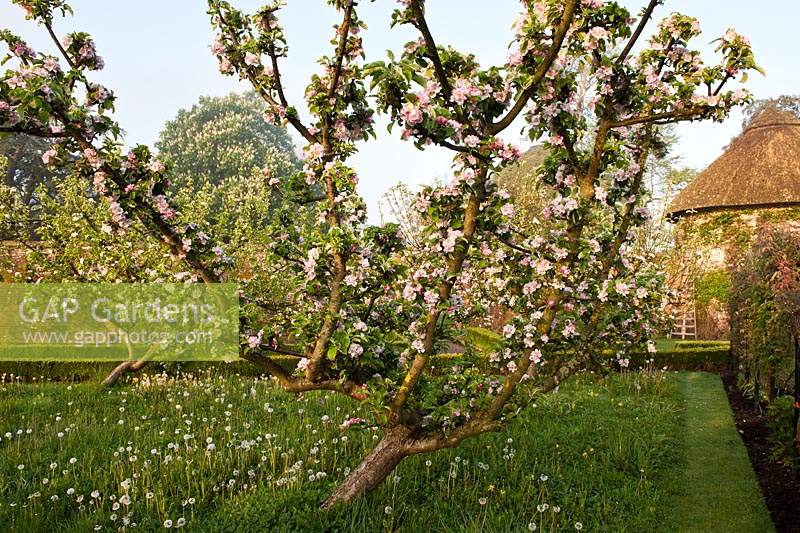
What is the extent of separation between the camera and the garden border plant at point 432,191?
178 inches

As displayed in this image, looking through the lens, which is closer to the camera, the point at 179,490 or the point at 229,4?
the point at 229,4

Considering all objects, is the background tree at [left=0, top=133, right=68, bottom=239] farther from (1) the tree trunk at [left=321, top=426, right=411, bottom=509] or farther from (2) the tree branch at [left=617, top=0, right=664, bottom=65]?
(2) the tree branch at [left=617, top=0, right=664, bottom=65]

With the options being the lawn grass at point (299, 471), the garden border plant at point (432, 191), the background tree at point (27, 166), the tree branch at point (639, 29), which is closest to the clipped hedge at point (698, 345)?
the lawn grass at point (299, 471)

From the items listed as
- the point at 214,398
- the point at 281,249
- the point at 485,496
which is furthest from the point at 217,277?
the point at 214,398

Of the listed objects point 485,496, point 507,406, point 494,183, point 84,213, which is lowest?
point 485,496

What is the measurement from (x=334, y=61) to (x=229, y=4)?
107cm

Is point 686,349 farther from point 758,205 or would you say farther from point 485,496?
point 485,496

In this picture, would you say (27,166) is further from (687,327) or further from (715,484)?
(715,484)

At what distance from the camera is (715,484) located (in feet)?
23.9

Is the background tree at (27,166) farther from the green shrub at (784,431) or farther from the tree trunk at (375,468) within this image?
the green shrub at (784,431)

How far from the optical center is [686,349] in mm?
16672

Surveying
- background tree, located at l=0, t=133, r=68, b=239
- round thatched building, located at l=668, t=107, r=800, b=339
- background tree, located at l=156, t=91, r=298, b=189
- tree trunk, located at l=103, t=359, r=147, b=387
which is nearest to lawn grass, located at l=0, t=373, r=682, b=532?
tree trunk, located at l=103, t=359, r=147, b=387

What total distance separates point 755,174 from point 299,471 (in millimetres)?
22357

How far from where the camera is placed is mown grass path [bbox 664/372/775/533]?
6125 millimetres
